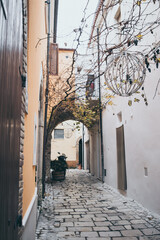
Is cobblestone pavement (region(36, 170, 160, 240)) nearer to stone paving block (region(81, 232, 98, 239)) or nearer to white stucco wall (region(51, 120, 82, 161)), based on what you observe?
stone paving block (region(81, 232, 98, 239))

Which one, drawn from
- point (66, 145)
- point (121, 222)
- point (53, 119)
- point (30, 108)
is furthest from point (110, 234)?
point (66, 145)

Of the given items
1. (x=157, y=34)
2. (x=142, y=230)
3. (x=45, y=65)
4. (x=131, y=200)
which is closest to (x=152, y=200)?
(x=142, y=230)

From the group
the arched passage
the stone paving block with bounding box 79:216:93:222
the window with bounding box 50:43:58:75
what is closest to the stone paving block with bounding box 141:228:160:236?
Answer: the stone paving block with bounding box 79:216:93:222

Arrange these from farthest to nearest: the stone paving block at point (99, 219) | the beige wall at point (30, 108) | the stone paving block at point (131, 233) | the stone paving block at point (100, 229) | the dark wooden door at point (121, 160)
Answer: the dark wooden door at point (121, 160)
the stone paving block at point (99, 219)
the stone paving block at point (100, 229)
the stone paving block at point (131, 233)
the beige wall at point (30, 108)

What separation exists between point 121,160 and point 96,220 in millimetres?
2830

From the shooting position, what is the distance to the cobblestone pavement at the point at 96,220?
372 cm

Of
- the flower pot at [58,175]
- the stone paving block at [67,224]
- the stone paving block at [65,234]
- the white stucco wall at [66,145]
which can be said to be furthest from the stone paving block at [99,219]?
the white stucco wall at [66,145]

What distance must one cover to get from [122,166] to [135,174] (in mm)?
1057

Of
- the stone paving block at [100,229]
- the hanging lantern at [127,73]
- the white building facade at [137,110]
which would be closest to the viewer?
the hanging lantern at [127,73]

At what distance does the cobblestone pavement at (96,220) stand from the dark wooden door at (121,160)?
47 cm

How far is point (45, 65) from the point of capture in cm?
709

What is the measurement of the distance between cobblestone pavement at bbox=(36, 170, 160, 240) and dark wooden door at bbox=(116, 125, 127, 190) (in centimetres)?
47

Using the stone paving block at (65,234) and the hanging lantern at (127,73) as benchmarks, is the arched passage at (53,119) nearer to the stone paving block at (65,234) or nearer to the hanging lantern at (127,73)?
the stone paving block at (65,234)

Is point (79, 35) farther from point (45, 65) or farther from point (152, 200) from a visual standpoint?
point (152, 200)
